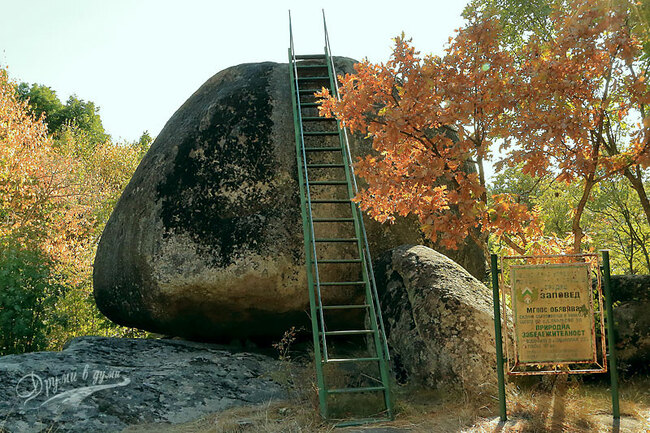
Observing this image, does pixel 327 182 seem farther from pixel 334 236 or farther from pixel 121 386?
pixel 121 386

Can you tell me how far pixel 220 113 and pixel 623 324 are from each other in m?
6.20

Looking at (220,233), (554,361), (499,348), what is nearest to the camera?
(554,361)

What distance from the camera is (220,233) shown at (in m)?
8.22

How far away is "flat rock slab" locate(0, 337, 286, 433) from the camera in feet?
20.4

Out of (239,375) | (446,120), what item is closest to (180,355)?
(239,375)

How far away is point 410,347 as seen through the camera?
23.0 ft

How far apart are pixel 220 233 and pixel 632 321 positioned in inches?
214

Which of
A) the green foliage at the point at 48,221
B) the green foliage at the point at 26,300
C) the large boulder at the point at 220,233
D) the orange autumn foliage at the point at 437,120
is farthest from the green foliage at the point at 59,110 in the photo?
the orange autumn foliage at the point at 437,120

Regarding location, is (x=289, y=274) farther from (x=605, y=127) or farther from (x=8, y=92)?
(x=8, y=92)

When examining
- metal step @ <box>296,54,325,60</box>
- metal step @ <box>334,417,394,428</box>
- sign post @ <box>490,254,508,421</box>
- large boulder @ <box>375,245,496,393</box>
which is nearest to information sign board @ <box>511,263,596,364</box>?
sign post @ <box>490,254,508,421</box>

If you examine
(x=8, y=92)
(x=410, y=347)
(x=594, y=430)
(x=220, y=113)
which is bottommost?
(x=594, y=430)

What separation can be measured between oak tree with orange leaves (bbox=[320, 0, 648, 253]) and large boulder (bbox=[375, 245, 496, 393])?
2.32ft

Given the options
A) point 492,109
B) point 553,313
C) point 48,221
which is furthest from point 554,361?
point 48,221

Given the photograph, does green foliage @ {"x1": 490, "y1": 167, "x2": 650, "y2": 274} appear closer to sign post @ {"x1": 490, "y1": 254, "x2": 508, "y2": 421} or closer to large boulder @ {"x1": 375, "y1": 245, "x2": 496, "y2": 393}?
large boulder @ {"x1": 375, "y1": 245, "x2": 496, "y2": 393}
